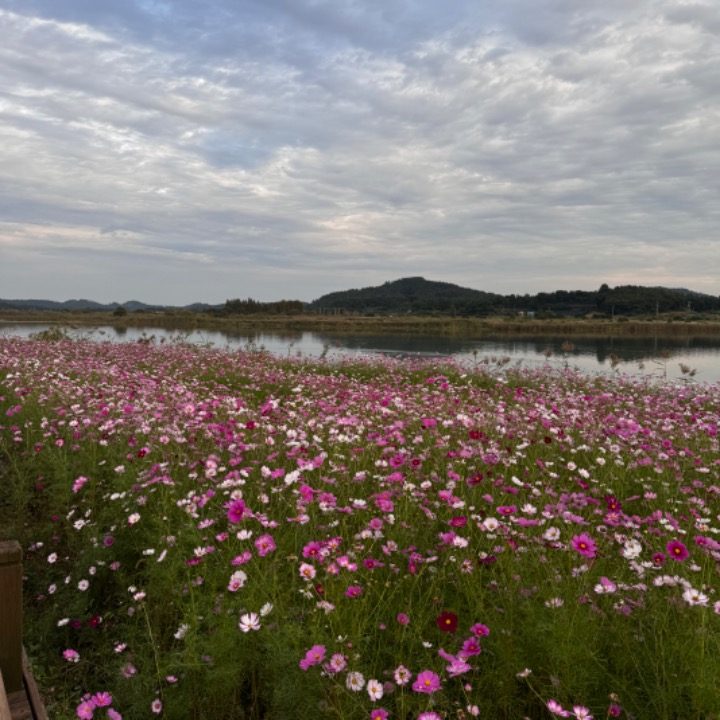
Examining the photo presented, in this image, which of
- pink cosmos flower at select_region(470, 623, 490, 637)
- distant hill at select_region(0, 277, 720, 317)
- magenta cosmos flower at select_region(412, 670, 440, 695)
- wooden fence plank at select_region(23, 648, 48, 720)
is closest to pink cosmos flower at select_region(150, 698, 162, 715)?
wooden fence plank at select_region(23, 648, 48, 720)

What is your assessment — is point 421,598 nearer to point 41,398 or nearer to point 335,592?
point 335,592

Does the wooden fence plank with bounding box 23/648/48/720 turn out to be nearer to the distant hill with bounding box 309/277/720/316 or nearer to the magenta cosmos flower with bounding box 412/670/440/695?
the magenta cosmos flower with bounding box 412/670/440/695

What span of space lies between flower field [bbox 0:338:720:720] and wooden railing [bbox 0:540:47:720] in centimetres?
32

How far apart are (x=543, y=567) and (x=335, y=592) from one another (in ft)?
3.59

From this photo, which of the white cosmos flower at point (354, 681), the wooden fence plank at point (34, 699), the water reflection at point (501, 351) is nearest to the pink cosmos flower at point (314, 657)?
the white cosmos flower at point (354, 681)

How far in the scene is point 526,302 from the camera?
4520 inches

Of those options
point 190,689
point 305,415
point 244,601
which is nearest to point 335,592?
point 244,601

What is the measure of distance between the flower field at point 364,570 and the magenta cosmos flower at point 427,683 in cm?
1

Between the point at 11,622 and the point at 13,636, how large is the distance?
0.06 m

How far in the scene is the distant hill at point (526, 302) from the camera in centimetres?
9550

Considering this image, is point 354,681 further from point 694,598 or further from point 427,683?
point 694,598

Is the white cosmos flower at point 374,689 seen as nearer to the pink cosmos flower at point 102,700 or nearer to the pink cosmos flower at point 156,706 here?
the pink cosmos flower at point 156,706

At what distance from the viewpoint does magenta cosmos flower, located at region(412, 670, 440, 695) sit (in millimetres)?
1876

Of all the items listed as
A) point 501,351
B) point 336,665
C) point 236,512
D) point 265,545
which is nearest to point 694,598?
point 336,665
